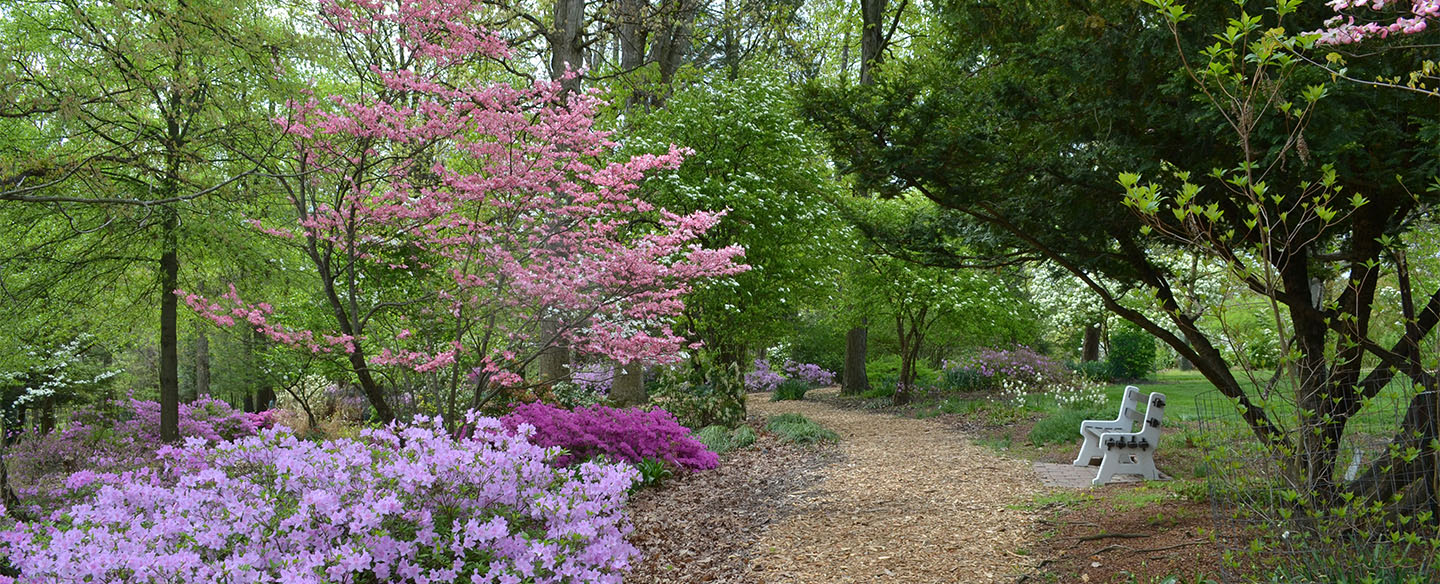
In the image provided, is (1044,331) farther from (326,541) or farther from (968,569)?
(326,541)

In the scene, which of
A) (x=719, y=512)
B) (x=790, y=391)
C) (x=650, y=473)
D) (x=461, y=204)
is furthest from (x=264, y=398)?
(x=719, y=512)

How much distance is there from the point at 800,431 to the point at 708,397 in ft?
4.18

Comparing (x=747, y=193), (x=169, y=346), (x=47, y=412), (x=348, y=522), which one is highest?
(x=747, y=193)

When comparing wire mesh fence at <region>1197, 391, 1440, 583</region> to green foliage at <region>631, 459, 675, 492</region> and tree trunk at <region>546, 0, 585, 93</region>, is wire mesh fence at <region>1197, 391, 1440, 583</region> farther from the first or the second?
tree trunk at <region>546, 0, 585, 93</region>

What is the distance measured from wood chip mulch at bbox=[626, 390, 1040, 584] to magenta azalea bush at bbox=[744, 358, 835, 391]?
8.68m

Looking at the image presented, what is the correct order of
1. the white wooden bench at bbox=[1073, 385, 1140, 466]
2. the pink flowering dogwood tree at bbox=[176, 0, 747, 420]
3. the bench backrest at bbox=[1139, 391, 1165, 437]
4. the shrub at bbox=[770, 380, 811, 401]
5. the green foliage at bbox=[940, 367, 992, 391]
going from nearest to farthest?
the pink flowering dogwood tree at bbox=[176, 0, 747, 420], the bench backrest at bbox=[1139, 391, 1165, 437], the white wooden bench at bbox=[1073, 385, 1140, 466], the green foliage at bbox=[940, 367, 992, 391], the shrub at bbox=[770, 380, 811, 401]

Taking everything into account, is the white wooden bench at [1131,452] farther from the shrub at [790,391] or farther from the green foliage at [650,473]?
the shrub at [790,391]

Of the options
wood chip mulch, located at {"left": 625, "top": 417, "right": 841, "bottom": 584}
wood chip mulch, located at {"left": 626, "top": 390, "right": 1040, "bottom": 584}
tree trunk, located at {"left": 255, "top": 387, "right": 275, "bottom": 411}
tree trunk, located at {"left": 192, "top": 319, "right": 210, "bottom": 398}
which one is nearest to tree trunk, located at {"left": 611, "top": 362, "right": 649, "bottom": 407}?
wood chip mulch, located at {"left": 625, "top": 417, "right": 841, "bottom": 584}

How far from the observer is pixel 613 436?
7023 millimetres

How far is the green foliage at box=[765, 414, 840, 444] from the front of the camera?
8.90 meters

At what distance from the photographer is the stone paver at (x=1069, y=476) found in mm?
5898

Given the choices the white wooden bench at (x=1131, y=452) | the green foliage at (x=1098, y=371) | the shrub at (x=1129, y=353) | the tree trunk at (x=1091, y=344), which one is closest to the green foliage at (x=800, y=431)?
the white wooden bench at (x=1131, y=452)

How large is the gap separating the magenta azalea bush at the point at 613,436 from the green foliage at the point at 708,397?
195 cm

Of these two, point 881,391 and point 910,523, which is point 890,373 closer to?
point 881,391
